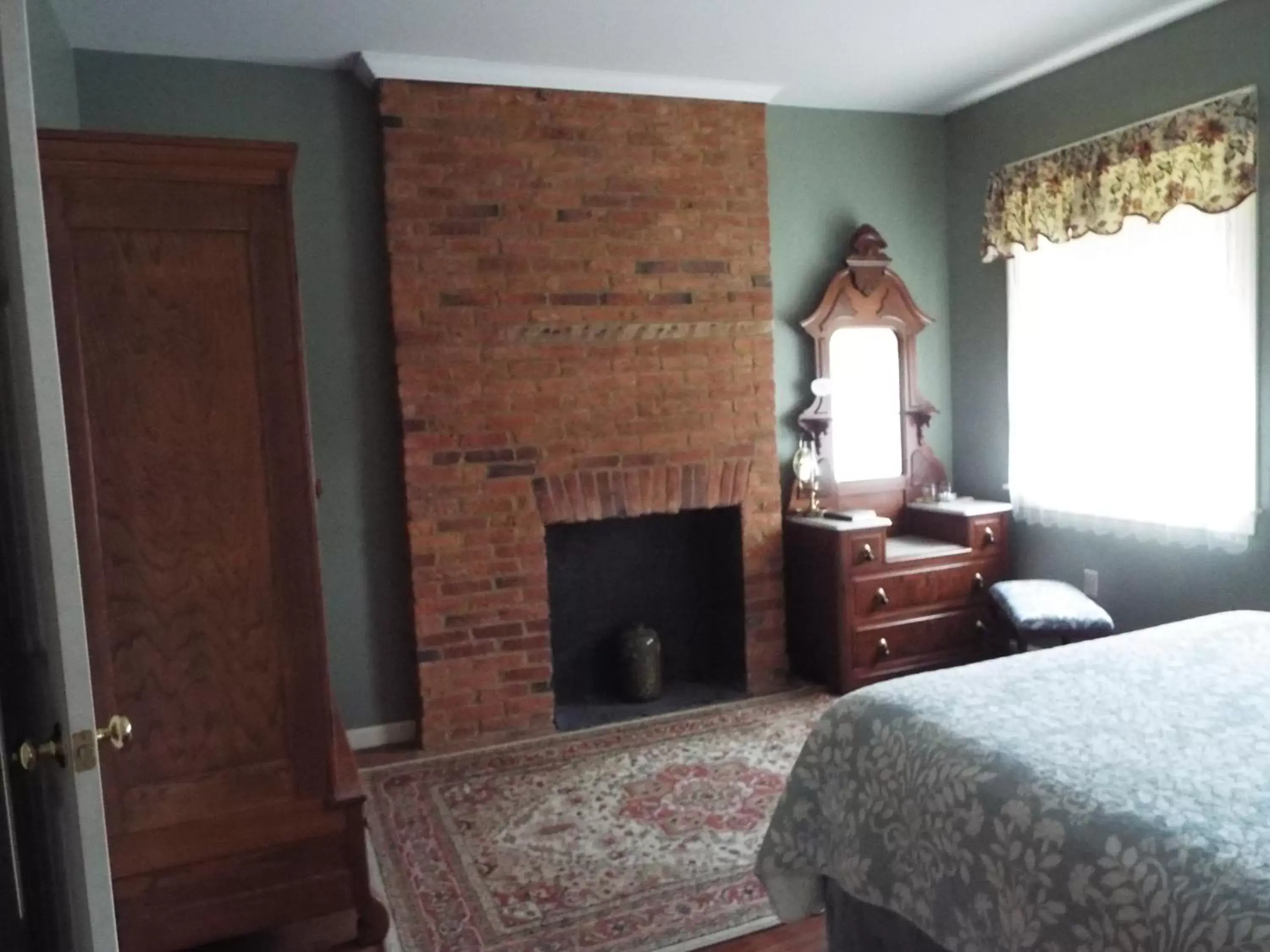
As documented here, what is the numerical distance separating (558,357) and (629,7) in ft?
4.23

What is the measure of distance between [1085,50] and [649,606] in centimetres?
291

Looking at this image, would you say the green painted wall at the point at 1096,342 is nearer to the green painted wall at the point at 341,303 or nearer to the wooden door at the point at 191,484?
the green painted wall at the point at 341,303

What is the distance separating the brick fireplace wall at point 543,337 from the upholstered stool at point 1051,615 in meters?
1.18

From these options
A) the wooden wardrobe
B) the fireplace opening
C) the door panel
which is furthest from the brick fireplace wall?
the door panel

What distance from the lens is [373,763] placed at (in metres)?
3.53

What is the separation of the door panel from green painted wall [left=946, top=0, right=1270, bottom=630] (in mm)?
3571

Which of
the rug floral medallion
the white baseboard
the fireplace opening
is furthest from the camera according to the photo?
the fireplace opening

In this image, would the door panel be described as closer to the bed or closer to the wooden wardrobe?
the wooden wardrobe

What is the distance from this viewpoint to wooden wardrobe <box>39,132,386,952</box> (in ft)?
6.36

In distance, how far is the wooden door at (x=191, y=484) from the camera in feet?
6.34

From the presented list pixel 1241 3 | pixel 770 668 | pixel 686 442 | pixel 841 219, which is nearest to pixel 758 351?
pixel 686 442

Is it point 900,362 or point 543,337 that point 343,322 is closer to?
point 543,337

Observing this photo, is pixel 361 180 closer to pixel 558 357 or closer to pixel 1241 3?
pixel 558 357

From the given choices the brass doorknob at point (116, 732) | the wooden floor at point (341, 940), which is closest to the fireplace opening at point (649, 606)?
the wooden floor at point (341, 940)
